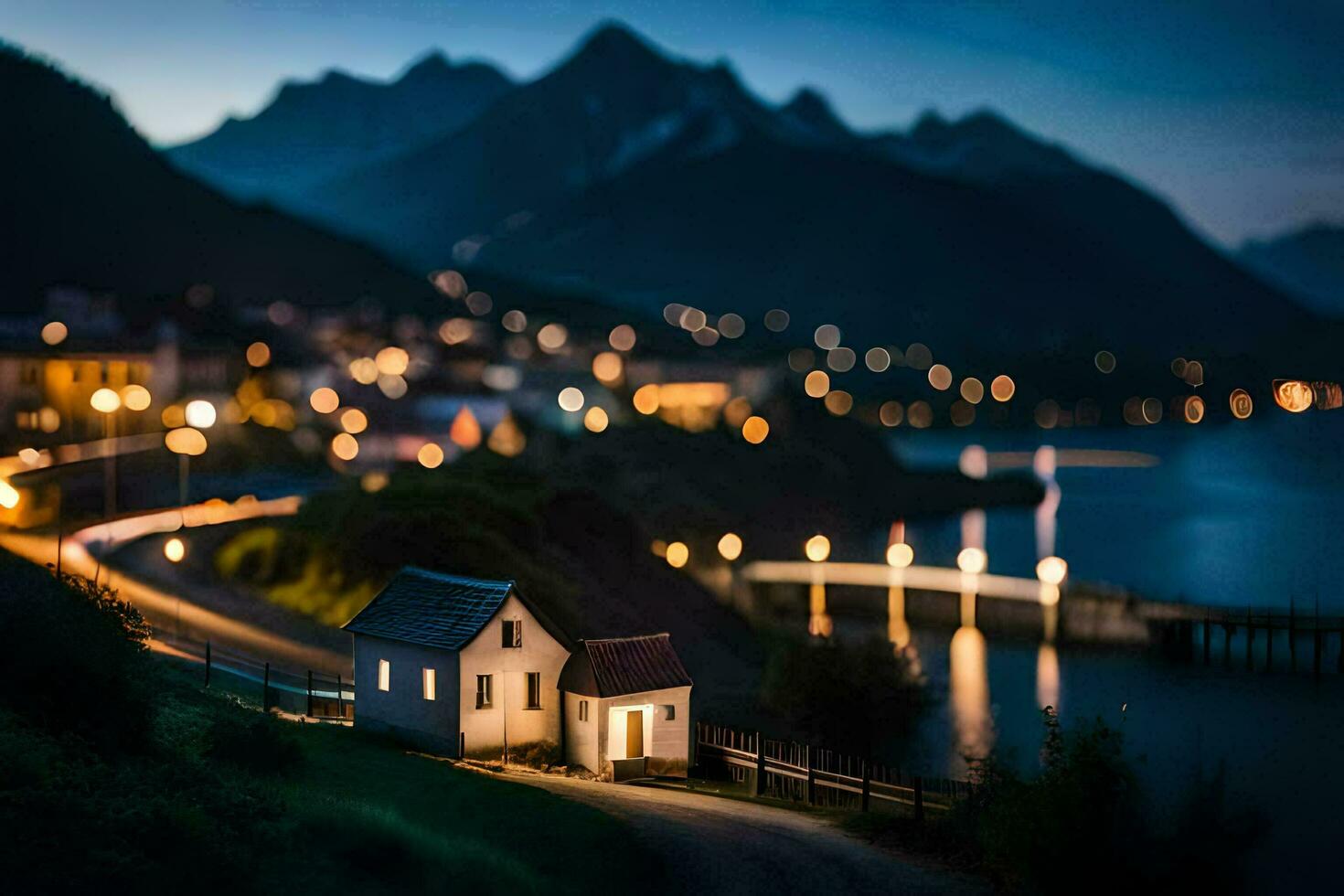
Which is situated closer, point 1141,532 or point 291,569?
point 291,569

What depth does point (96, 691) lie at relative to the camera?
18781 mm

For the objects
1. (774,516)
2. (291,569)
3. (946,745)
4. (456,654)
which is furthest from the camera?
(774,516)

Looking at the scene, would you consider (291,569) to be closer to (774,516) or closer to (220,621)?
(220,621)

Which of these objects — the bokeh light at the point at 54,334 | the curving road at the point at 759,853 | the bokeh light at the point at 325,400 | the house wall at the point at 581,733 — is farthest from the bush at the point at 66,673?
the bokeh light at the point at 325,400

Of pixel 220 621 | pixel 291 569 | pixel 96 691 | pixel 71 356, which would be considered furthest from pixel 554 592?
pixel 96 691

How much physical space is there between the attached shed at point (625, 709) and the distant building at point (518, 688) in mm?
22

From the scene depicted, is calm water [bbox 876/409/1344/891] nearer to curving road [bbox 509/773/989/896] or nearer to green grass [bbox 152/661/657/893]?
curving road [bbox 509/773/989/896]

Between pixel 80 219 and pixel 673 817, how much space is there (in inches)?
4954

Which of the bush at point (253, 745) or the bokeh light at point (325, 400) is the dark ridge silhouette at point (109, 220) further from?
the bush at point (253, 745)

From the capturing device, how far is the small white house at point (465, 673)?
1100 inches

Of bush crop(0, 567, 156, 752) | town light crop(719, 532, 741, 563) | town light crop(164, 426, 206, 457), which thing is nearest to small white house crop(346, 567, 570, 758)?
bush crop(0, 567, 156, 752)

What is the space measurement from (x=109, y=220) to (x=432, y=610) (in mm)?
120236

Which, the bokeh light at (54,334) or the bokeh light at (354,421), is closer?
the bokeh light at (54,334)

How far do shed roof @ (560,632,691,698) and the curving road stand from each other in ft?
11.7
